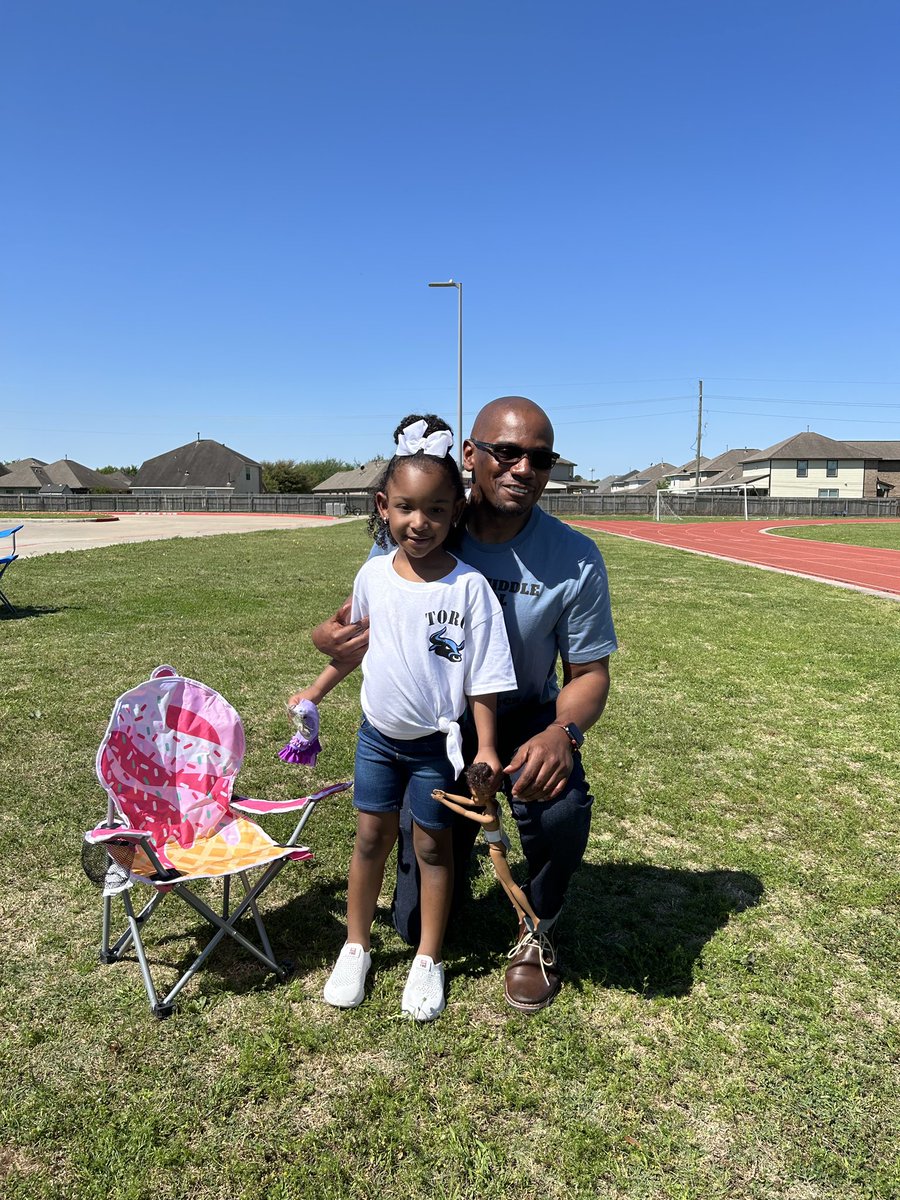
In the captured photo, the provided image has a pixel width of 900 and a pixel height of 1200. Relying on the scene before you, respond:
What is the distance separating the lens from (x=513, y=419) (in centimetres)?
237

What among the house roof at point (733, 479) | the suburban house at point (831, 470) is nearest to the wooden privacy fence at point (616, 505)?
the suburban house at point (831, 470)

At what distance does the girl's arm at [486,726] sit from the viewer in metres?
2.22

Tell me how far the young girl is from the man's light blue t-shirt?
21cm

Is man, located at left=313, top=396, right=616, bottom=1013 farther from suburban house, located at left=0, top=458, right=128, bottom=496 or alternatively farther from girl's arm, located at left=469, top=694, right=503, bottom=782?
suburban house, located at left=0, top=458, right=128, bottom=496

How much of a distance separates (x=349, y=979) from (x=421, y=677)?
105cm

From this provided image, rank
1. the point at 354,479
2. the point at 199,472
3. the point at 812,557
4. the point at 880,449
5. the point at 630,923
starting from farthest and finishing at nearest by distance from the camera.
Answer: the point at 354,479 → the point at 199,472 → the point at 880,449 → the point at 812,557 → the point at 630,923

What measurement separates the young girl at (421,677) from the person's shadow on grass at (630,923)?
44 cm

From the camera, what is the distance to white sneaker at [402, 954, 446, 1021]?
93.4 inches

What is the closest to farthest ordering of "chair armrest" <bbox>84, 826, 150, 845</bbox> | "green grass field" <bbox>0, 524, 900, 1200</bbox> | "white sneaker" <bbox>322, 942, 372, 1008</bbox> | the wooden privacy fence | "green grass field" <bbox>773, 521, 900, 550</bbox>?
"green grass field" <bbox>0, 524, 900, 1200</bbox>
"chair armrest" <bbox>84, 826, 150, 845</bbox>
"white sneaker" <bbox>322, 942, 372, 1008</bbox>
"green grass field" <bbox>773, 521, 900, 550</bbox>
the wooden privacy fence

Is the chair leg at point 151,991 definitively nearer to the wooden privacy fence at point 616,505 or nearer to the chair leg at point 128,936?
the chair leg at point 128,936

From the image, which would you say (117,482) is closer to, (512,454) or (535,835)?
(512,454)

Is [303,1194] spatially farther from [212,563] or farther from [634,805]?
[212,563]

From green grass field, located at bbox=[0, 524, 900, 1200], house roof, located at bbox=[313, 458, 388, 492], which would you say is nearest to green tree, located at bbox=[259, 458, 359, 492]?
house roof, located at bbox=[313, 458, 388, 492]

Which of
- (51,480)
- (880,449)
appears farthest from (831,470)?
Result: (51,480)
